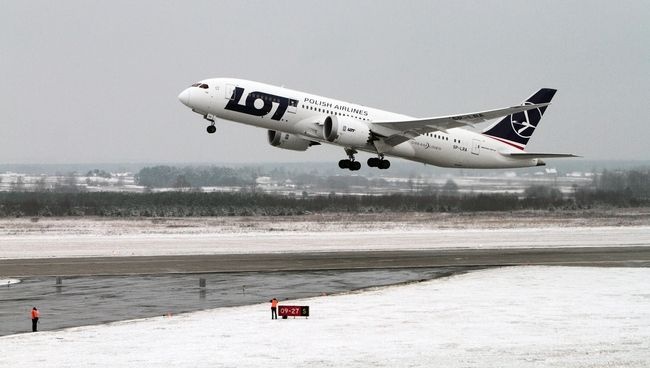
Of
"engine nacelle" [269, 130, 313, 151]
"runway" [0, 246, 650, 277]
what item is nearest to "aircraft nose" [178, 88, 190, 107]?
"engine nacelle" [269, 130, 313, 151]

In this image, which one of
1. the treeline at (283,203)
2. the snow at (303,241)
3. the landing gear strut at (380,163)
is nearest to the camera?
the snow at (303,241)

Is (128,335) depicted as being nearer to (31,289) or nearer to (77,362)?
(77,362)

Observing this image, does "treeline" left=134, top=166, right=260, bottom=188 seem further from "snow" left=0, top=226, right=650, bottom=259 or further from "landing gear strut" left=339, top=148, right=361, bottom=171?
"landing gear strut" left=339, top=148, right=361, bottom=171

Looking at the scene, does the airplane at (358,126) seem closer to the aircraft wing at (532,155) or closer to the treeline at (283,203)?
the aircraft wing at (532,155)

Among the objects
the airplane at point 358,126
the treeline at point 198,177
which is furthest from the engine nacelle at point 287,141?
the treeline at point 198,177

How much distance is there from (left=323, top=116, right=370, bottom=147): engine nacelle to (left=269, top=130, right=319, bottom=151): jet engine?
2.85 m

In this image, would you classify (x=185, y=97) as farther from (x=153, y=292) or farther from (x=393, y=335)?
(x=393, y=335)

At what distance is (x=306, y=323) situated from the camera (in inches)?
1216

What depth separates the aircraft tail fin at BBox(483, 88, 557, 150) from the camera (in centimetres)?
6331

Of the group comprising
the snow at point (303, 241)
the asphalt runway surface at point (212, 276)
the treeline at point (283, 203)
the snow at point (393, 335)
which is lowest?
the snow at point (393, 335)

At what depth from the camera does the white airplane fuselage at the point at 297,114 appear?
173 ft

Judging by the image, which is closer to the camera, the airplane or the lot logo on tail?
the airplane

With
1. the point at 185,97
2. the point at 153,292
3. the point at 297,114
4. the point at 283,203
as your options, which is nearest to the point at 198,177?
the point at 283,203

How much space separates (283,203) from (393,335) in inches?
2435
